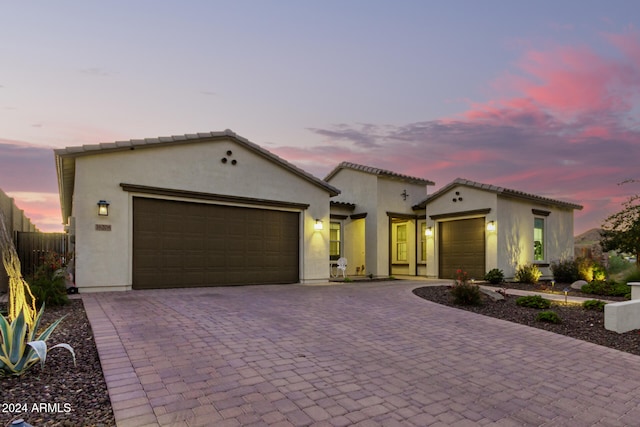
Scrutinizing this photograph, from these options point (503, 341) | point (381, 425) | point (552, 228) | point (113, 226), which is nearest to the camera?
point (381, 425)

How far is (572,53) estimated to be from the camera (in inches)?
450

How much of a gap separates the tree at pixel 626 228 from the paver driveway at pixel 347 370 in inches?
442

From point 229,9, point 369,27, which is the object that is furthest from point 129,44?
point 369,27

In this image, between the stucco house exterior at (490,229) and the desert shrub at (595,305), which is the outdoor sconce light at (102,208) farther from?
the stucco house exterior at (490,229)

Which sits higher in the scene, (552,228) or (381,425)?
(552,228)

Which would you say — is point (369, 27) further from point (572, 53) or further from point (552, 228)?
point (552, 228)

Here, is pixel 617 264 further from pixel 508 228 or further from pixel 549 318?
pixel 549 318

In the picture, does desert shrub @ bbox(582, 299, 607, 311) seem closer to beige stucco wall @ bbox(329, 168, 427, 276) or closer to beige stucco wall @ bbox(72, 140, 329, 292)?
beige stucco wall @ bbox(72, 140, 329, 292)

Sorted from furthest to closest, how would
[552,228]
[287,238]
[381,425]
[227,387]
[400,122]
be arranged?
[552,228] < [400,122] < [287,238] < [227,387] < [381,425]

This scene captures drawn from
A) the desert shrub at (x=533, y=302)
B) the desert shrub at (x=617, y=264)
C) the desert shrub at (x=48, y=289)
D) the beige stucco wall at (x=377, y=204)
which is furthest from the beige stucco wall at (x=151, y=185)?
the desert shrub at (x=617, y=264)

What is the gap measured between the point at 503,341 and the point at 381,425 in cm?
385

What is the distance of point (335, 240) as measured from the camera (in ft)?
58.6

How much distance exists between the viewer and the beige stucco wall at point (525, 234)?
1530 centimetres

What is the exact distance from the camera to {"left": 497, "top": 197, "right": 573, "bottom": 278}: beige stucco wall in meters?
15.3
